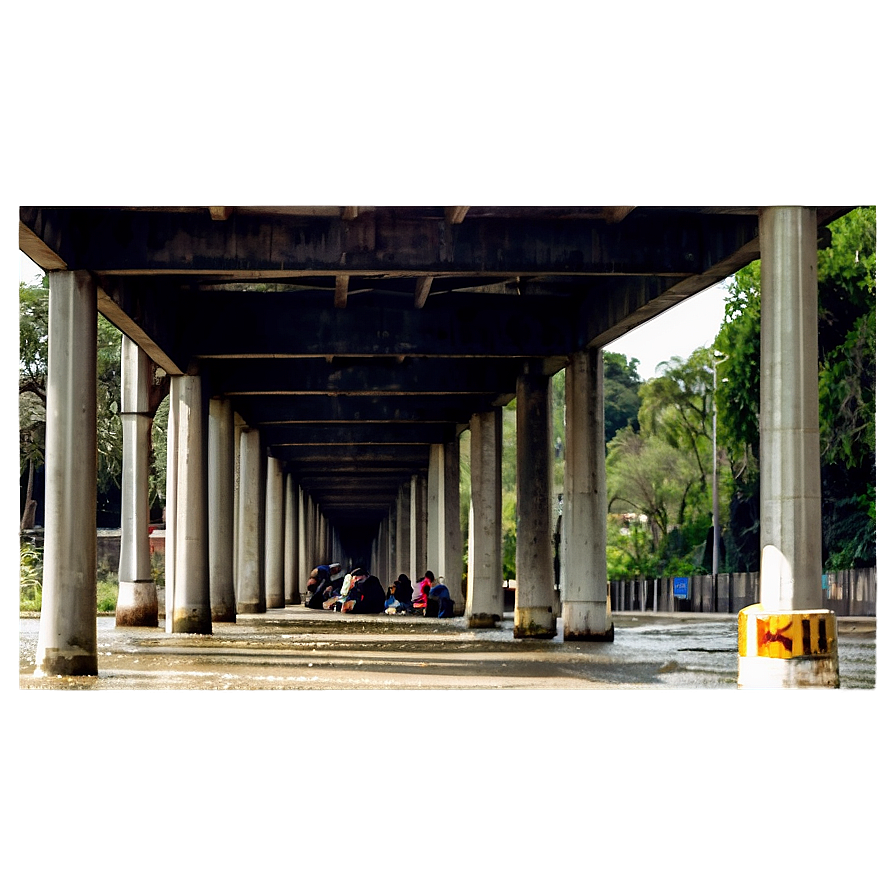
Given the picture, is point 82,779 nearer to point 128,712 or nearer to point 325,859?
point 325,859

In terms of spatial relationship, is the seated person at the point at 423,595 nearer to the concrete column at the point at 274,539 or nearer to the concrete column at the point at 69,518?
the concrete column at the point at 274,539

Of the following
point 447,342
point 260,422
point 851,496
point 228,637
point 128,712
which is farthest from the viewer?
point 851,496

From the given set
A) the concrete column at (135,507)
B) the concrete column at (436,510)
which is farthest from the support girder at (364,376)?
the concrete column at (436,510)

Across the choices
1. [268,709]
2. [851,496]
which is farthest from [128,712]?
[851,496]

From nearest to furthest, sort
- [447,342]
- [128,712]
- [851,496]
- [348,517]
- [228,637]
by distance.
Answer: [128,712]
[447,342]
[228,637]
[851,496]
[348,517]

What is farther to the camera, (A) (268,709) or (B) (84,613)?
(B) (84,613)

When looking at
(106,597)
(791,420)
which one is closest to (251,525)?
(106,597)

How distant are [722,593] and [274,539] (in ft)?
47.2

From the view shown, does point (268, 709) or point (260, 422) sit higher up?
point (260, 422)

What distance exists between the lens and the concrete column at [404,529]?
5788 centimetres

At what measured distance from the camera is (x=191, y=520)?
25281 millimetres

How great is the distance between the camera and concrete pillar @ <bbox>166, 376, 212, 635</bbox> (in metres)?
25.0
